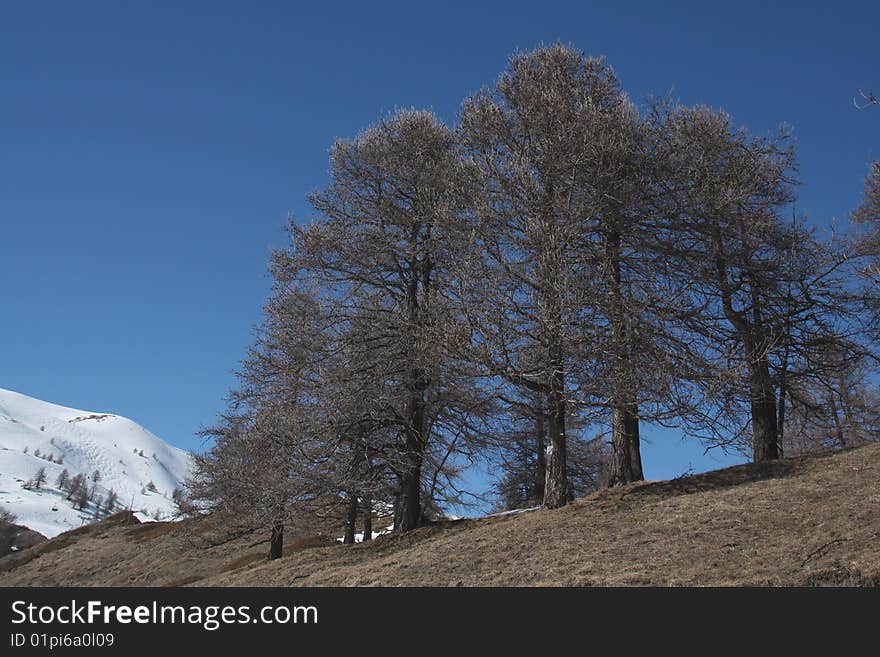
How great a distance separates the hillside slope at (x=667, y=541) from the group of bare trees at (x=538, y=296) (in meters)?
1.17

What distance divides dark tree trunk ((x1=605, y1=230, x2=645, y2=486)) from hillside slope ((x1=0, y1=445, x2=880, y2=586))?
60cm

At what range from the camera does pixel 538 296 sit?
37.6 feet

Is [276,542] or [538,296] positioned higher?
[538,296]

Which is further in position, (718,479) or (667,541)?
(718,479)

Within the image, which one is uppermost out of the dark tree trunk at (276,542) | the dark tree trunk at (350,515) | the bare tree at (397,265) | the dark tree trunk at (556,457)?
the bare tree at (397,265)

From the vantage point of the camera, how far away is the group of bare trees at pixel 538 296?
1141cm

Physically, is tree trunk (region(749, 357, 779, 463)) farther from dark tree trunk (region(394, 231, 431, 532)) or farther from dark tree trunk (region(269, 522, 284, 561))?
dark tree trunk (region(269, 522, 284, 561))

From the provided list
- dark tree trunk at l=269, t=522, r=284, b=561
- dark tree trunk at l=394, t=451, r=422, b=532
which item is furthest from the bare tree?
dark tree trunk at l=269, t=522, r=284, b=561

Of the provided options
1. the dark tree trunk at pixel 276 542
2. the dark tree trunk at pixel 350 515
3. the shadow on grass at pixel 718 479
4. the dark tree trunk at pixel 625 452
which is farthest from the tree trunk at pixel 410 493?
the dark tree trunk at pixel 276 542

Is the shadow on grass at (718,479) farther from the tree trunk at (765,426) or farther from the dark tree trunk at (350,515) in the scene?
the dark tree trunk at (350,515)

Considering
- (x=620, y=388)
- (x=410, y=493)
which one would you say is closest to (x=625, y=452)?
(x=620, y=388)

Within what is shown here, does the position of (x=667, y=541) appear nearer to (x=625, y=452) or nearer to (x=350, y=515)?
(x=625, y=452)

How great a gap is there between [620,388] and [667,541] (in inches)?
103
